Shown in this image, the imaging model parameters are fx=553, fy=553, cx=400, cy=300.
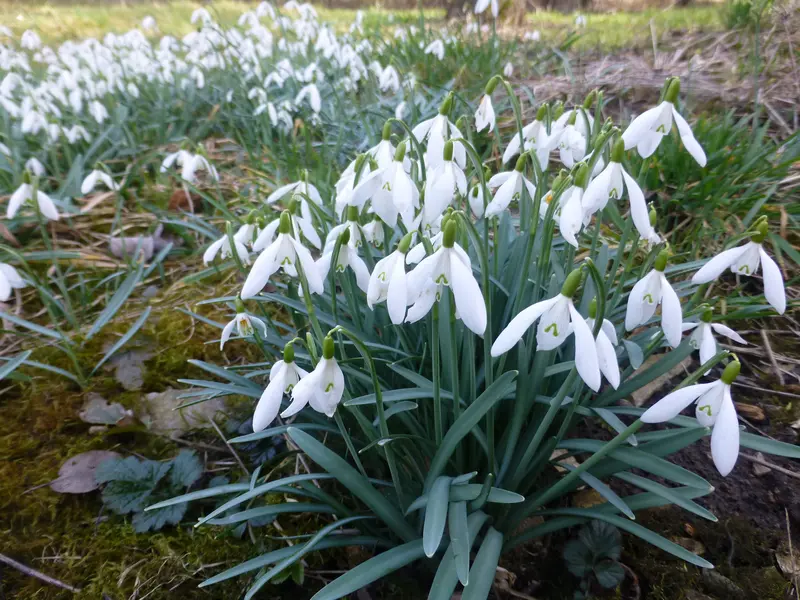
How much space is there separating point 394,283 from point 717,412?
0.52 m

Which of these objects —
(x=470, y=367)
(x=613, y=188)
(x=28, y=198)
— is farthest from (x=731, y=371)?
(x=28, y=198)

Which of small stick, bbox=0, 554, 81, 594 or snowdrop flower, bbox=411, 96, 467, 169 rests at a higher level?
snowdrop flower, bbox=411, 96, 467, 169

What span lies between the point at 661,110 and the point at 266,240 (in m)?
0.79

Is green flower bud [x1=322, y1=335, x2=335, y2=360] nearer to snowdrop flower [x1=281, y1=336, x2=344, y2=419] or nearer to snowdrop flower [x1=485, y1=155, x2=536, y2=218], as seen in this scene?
snowdrop flower [x1=281, y1=336, x2=344, y2=419]

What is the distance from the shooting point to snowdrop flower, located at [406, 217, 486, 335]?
2.49 ft

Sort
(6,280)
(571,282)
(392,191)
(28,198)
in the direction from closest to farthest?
(571,282), (392,191), (6,280), (28,198)

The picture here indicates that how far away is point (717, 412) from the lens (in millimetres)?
835

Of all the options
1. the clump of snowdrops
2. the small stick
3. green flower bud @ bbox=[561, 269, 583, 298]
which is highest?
green flower bud @ bbox=[561, 269, 583, 298]

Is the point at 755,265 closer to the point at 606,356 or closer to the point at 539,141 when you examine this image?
the point at 606,356

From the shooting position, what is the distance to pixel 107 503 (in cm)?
130

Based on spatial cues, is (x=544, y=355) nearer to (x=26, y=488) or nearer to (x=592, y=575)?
(x=592, y=575)

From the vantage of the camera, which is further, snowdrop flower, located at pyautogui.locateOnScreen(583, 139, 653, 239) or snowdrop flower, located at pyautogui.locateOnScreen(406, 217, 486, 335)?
snowdrop flower, located at pyautogui.locateOnScreen(583, 139, 653, 239)

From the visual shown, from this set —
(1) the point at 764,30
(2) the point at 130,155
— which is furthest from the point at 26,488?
(1) the point at 764,30

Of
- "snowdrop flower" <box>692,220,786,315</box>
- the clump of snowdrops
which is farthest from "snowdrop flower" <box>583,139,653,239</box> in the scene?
"snowdrop flower" <box>692,220,786,315</box>
